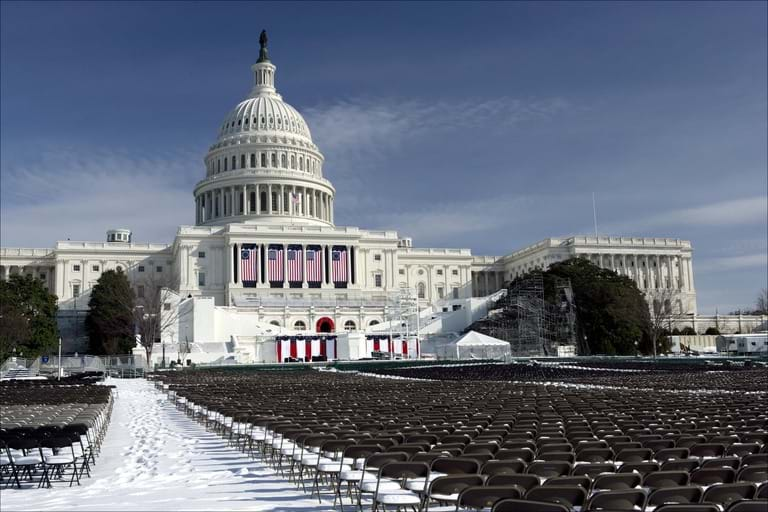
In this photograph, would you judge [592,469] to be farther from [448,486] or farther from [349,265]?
[349,265]

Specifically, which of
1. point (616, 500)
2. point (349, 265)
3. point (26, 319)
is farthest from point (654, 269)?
point (616, 500)

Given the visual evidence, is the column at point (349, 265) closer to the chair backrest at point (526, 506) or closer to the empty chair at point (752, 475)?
the empty chair at point (752, 475)

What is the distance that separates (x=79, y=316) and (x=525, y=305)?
63830 mm

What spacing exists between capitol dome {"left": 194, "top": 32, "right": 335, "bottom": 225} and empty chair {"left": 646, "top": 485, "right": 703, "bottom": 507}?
117m

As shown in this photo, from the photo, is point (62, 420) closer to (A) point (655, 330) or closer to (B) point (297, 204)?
(A) point (655, 330)

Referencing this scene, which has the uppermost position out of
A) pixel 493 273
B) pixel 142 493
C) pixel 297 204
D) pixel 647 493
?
pixel 297 204

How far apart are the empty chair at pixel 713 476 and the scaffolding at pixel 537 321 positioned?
7861cm

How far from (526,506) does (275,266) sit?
108085 mm

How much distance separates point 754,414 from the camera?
15.7 m

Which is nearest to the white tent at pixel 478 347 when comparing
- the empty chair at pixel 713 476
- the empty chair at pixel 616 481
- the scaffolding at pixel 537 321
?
the scaffolding at pixel 537 321

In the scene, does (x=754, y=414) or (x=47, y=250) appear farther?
(x=47, y=250)

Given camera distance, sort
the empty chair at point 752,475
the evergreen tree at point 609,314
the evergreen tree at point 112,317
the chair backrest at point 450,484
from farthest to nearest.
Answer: the evergreen tree at point 112,317, the evergreen tree at point 609,314, the empty chair at point 752,475, the chair backrest at point 450,484

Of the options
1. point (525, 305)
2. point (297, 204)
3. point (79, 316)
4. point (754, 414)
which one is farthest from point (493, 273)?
point (754, 414)

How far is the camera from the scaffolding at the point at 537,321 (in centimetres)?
8688
